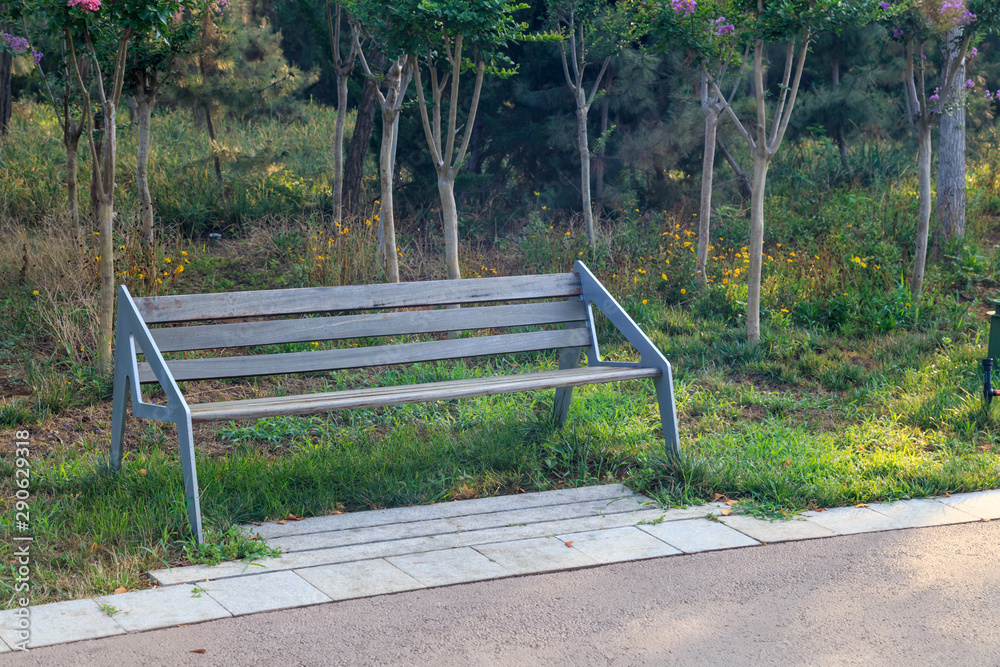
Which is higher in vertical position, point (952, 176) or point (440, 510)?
point (952, 176)

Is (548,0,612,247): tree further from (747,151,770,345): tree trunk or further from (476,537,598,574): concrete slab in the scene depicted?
(476,537,598,574): concrete slab

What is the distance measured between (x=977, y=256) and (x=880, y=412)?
14.5 feet

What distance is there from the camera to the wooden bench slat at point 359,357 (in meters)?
4.16

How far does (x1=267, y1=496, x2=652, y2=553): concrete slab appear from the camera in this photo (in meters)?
3.64

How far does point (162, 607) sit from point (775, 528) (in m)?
2.47

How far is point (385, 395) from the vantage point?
402cm

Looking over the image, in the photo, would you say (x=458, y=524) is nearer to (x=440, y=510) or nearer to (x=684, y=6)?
(x=440, y=510)

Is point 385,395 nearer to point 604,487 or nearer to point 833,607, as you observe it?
point 604,487

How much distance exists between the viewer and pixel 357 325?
4.58 meters

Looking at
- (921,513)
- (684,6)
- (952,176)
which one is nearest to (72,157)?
(684,6)

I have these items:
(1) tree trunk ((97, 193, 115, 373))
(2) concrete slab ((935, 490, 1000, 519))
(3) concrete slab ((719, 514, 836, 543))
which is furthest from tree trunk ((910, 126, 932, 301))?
(1) tree trunk ((97, 193, 115, 373))

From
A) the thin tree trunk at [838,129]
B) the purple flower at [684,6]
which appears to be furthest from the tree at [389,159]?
the thin tree trunk at [838,129]

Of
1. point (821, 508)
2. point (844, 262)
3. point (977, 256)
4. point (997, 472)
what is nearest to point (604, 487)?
point (821, 508)

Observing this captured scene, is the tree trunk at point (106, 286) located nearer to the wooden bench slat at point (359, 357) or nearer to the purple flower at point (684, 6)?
the wooden bench slat at point (359, 357)
